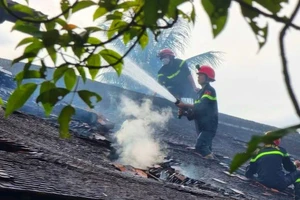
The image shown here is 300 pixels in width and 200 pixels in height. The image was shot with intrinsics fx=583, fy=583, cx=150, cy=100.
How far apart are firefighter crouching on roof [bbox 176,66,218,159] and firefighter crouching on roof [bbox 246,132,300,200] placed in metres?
1.39

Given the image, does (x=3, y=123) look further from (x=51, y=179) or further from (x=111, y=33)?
(x=111, y=33)

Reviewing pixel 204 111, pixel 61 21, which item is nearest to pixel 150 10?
pixel 61 21

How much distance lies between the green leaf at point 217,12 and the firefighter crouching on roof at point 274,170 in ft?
27.9

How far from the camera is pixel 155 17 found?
1.21 m

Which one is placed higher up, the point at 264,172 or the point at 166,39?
the point at 166,39

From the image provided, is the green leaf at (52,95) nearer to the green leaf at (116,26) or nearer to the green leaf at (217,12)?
the green leaf at (116,26)

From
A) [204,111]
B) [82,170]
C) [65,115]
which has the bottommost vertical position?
[82,170]

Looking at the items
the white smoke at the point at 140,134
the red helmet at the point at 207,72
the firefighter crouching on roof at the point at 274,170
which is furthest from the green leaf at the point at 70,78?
the red helmet at the point at 207,72

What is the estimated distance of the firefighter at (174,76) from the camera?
13.9m

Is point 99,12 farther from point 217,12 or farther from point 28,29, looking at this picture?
point 217,12

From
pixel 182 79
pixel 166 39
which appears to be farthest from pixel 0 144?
pixel 166 39

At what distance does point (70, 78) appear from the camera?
1.61 m

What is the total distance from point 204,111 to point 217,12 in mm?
10094

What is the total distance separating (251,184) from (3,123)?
5.52 m
